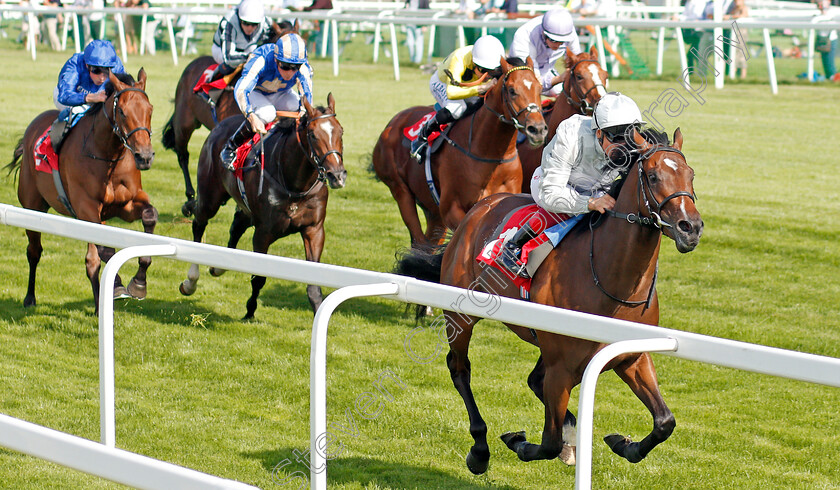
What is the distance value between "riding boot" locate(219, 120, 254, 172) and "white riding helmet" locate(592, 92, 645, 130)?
145 inches

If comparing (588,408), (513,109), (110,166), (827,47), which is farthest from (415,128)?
(827,47)

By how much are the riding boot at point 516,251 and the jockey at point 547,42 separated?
3.26 m

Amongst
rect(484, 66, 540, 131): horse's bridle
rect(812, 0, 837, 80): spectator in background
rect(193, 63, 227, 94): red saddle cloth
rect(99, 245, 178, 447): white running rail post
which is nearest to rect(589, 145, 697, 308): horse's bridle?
rect(99, 245, 178, 447): white running rail post

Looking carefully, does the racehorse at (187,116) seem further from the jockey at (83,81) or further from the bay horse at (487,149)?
the bay horse at (487,149)

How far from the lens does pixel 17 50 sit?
74.8ft

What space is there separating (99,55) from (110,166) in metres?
0.79

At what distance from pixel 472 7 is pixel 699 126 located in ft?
19.1

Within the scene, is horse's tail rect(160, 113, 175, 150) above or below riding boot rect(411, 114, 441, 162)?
below

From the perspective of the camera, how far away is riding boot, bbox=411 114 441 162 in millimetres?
7266

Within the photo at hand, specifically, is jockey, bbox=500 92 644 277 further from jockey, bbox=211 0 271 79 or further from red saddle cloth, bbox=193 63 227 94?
red saddle cloth, bbox=193 63 227 94

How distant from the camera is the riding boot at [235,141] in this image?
7.30 m

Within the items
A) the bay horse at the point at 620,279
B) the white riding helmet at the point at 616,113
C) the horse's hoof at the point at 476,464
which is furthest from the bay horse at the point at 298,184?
the white riding helmet at the point at 616,113

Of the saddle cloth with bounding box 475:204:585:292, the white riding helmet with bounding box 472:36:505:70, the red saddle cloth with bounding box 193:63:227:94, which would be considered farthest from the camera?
the red saddle cloth with bounding box 193:63:227:94

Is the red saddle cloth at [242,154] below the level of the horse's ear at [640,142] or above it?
below
